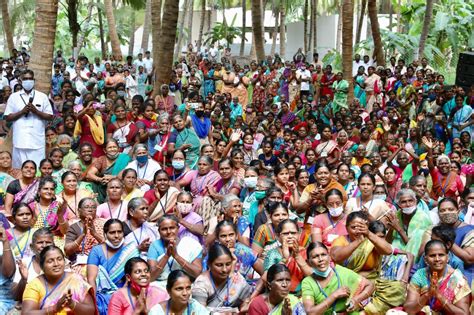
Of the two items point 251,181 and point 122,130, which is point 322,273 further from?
point 122,130

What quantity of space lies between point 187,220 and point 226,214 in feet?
1.38

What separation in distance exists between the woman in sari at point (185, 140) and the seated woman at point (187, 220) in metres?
3.76

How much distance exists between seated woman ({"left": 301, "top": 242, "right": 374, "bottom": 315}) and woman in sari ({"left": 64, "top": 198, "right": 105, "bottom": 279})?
2435 millimetres

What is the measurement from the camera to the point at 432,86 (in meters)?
18.9

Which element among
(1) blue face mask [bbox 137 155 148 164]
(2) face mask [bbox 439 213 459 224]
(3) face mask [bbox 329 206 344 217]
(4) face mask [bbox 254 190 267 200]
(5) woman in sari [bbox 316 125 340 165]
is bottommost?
(5) woman in sari [bbox 316 125 340 165]

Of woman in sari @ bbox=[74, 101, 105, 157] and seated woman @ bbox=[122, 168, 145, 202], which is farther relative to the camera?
woman in sari @ bbox=[74, 101, 105, 157]

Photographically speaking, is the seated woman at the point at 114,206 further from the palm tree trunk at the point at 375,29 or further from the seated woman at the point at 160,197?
the palm tree trunk at the point at 375,29

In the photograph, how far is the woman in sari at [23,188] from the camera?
934cm

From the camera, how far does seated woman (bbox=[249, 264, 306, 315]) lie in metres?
6.40

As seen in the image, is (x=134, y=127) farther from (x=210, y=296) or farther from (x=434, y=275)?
(x=434, y=275)

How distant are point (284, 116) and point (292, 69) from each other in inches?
215

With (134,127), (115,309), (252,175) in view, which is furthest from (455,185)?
(115,309)

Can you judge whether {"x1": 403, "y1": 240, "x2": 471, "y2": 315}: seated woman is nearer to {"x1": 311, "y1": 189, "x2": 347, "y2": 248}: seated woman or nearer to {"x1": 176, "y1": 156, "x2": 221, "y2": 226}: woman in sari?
{"x1": 311, "y1": 189, "x2": 347, "y2": 248}: seated woman

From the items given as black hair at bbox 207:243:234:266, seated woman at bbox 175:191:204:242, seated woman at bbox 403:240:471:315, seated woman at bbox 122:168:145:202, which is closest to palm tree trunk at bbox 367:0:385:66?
seated woman at bbox 122:168:145:202
